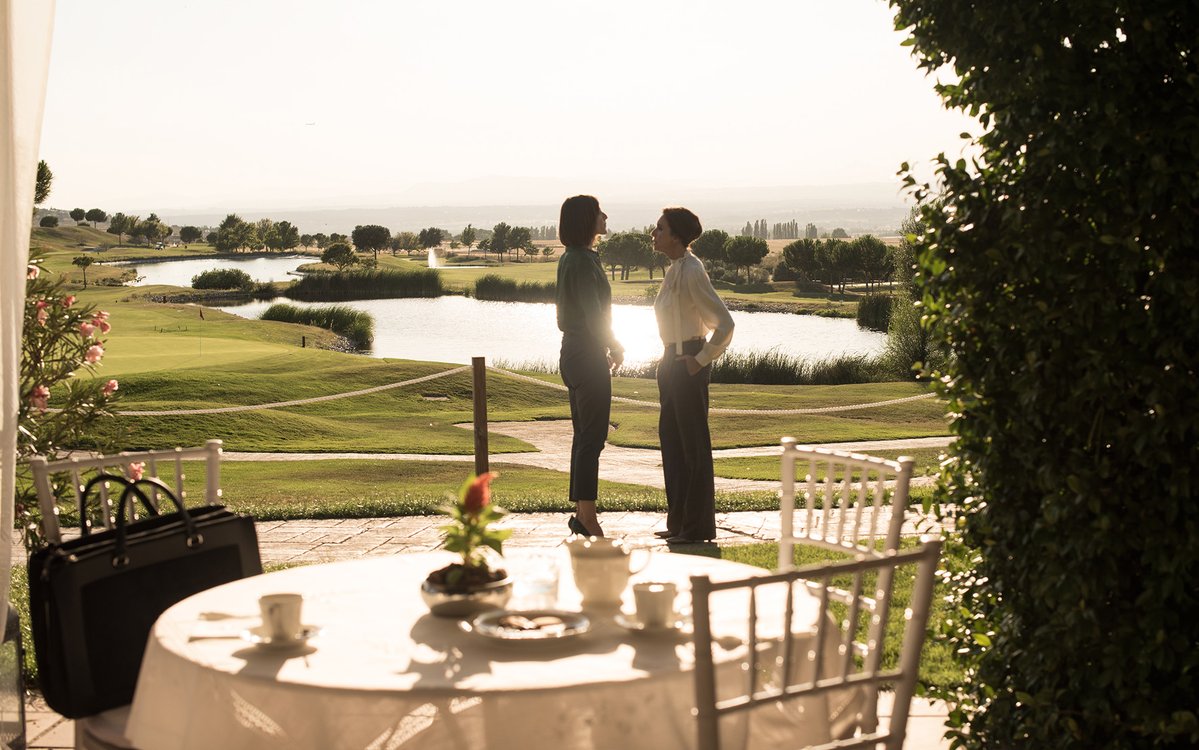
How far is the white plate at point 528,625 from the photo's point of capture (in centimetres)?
242

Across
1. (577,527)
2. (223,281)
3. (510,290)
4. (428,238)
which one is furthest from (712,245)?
(577,527)

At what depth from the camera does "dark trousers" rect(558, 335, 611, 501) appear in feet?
22.0

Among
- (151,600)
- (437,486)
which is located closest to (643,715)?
(151,600)

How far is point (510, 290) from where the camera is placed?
2178 inches

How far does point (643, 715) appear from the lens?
2207 millimetres

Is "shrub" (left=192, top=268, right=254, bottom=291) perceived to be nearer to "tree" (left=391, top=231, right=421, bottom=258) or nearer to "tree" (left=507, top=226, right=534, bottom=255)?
"tree" (left=391, top=231, right=421, bottom=258)

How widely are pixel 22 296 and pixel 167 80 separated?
8595cm

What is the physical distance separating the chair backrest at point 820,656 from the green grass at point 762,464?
8.40m

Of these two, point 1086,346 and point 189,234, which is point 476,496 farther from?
point 189,234

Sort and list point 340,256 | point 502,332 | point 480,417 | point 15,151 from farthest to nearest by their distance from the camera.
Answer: point 340,256, point 502,332, point 480,417, point 15,151

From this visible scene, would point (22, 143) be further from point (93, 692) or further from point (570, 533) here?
point (570, 533)

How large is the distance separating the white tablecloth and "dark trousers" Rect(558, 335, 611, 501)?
13.1ft

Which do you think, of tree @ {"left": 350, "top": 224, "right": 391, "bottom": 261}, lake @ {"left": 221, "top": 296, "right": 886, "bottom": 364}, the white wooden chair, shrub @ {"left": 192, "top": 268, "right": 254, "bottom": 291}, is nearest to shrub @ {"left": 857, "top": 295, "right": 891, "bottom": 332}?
lake @ {"left": 221, "top": 296, "right": 886, "bottom": 364}

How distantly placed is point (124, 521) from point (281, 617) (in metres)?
0.82
